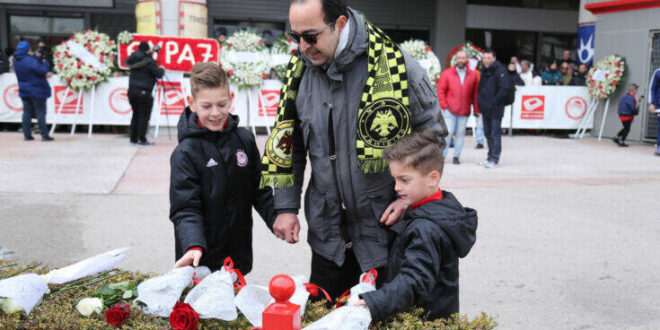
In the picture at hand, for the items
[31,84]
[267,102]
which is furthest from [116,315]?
[267,102]

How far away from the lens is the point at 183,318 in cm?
191

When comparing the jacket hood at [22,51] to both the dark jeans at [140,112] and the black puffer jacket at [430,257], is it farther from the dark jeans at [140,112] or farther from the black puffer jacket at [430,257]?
the black puffer jacket at [430,257]

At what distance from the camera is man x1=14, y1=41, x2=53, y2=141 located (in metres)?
11.8

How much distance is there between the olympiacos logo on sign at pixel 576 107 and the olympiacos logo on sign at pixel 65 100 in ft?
36.3

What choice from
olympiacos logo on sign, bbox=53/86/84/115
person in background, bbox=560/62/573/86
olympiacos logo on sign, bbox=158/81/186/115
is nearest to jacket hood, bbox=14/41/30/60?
olympiacos logo on sign, bbox=53/86/84/115

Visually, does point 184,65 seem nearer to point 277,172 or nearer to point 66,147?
point 66,147

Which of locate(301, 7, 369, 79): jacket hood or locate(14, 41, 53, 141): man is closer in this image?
locate(301, 7, 369, 79): jacket hood

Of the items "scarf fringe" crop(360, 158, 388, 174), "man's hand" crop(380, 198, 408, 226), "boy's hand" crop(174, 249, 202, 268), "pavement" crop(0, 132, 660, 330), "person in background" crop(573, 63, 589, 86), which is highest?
"person in background" crop(573, 63, 589, 86)

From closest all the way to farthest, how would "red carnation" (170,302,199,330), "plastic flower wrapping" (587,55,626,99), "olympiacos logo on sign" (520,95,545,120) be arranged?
"red carnation" (170,302,199,330) < "plastic flower wrapping" (587,55,626,99) < "olympiacos logo on sign" (520,95,545,120)

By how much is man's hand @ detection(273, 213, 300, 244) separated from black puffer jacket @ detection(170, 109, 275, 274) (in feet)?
0.47

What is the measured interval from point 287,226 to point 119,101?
11.7 m

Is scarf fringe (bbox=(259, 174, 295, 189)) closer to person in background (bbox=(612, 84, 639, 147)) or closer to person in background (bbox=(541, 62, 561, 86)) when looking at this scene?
person in background (bbox=(612, 84, 639, 147))

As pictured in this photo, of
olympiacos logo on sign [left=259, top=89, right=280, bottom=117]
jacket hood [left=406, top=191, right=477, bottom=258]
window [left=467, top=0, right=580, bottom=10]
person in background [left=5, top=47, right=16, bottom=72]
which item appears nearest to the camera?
jacket hood [left=406, top=191, right=477, bottom=258]

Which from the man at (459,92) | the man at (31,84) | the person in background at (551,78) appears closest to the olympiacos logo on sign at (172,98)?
the man at (31,84)
